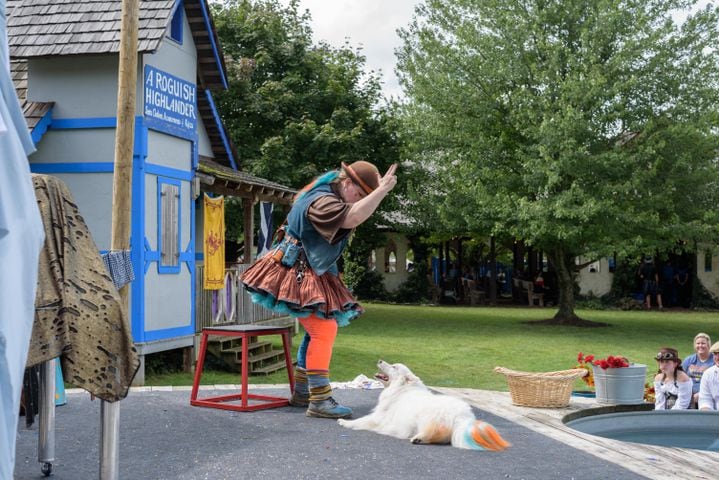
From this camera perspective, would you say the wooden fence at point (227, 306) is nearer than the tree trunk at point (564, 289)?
Yes

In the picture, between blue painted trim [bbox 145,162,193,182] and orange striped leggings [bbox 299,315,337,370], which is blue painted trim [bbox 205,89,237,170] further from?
orange striped leggings [bbox 299,315,337,370]

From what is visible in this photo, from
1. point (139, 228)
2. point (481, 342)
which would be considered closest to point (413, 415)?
point (139, 228)

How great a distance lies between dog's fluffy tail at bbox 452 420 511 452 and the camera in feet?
20.9

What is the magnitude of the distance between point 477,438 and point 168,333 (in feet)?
24.1

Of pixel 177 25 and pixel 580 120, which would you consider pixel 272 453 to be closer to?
pixel 177 25

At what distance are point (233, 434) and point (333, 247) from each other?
166 centimetres

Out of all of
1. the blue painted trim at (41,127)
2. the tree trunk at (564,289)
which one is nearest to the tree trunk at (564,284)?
the tree trunk at (564,289)

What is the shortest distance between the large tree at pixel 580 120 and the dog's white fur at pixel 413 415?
1530 cm

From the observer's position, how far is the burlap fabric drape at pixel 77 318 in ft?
14.0

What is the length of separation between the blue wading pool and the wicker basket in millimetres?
248

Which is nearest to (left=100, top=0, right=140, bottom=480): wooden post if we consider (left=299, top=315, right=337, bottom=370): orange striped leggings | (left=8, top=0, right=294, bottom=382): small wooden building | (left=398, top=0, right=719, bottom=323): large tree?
(left=299, top=315, right=337, bottom=370): orange striped leggings

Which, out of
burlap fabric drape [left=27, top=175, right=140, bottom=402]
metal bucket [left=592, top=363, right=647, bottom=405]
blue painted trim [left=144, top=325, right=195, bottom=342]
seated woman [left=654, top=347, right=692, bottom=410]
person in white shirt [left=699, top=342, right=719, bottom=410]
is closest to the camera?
burlap fabric drape [left=27, top=175, right=140, bottom=402]

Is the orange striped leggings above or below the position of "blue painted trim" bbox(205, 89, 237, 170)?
below

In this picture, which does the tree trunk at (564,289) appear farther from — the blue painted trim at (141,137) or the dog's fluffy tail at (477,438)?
the dog's fluffy tail at (477,438)
